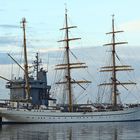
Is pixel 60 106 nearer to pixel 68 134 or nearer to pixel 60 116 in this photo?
pixel 60 116

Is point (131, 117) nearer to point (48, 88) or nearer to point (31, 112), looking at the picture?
point (48, 88)

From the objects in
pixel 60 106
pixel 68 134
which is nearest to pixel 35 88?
pixel 60 106

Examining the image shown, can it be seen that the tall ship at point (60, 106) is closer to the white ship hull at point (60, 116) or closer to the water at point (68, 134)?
the white ship hull at point (60, 116)

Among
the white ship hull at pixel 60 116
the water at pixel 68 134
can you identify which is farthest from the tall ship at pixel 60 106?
the water at pixel 68 134

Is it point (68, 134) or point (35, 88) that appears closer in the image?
point (68, 134)

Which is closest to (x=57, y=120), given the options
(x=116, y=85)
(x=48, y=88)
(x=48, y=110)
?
(x=48, y=110)

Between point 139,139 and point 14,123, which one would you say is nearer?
point 139,139

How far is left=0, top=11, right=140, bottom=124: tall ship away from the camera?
107 m

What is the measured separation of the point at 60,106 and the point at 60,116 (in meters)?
2.97

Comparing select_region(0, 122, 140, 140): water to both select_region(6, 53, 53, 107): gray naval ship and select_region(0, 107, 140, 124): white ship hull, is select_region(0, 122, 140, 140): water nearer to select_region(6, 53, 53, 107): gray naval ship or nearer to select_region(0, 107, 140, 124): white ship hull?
select_region(0, 107, 140, 124): white ship hull

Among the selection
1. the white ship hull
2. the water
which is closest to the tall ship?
the white ship hull

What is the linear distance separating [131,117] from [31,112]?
98.7 ft

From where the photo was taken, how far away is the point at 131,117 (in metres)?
126

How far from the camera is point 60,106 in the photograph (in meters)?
114
